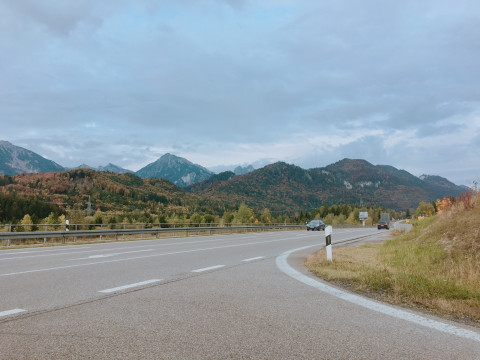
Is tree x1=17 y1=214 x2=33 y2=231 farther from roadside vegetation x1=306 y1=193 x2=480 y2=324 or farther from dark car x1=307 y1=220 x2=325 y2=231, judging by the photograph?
roadside vegetation x1=306 y1=193 x2=480 y2=324

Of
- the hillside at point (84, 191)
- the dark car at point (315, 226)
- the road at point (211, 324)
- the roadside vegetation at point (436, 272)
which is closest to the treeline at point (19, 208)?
the hillside at point (84, 191)

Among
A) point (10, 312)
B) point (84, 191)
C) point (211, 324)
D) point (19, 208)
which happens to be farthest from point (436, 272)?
point (84, 191)

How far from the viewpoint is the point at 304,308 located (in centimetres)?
566

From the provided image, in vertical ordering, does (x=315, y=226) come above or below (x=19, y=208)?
below

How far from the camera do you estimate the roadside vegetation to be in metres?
6.10

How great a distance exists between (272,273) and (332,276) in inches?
63.2

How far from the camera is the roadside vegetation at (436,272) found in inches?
240

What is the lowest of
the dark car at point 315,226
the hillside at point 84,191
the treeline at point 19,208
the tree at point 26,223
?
the dark car at point 315,226

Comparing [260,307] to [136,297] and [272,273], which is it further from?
[272,273]

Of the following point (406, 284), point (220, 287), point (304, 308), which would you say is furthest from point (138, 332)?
point (406, 284)

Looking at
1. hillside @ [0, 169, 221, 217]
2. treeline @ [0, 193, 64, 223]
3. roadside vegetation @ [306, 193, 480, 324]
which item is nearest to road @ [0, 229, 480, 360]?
roadside vegetation @ [306, 193, 480, 324]

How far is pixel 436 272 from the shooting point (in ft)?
30.0

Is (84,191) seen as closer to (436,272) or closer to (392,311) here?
(436,272)

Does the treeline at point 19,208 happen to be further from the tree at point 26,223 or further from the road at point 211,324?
the road at point 211,324
